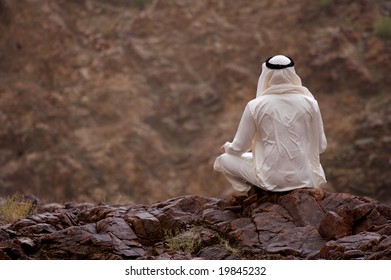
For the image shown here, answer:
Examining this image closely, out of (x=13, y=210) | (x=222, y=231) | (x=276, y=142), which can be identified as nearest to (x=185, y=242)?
(x=222, y=231)

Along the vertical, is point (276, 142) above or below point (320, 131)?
below

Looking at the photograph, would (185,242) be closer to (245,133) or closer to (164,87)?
(245,133)

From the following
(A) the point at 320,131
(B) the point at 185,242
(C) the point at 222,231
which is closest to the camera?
(B) the point at 185,242

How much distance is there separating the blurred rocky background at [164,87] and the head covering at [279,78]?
51.3 ft

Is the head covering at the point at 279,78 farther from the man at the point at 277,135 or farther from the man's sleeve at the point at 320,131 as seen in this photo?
the man's sleeve at the point at 320,131

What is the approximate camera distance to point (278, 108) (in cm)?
1014

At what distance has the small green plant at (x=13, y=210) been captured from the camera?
1099cm

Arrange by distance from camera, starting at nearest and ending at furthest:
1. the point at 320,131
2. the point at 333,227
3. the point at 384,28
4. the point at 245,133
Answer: the point at 333,227
the point at 245,133
the point at 320,131
the point at 384,28

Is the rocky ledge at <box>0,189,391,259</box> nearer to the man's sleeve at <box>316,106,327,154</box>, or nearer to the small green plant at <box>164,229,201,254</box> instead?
the small green plant at <box>164,229,201,254</box>

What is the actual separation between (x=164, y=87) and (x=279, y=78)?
1930 cm

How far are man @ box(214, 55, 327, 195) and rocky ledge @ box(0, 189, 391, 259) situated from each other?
0.25m

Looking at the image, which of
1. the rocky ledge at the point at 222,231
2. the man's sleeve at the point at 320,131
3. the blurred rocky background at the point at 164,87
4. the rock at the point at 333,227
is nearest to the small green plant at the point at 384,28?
the blurred rocky background at the point at 164,87

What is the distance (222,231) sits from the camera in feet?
32.4

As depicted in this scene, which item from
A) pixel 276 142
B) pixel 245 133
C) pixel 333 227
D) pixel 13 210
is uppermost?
pixel 245 133
